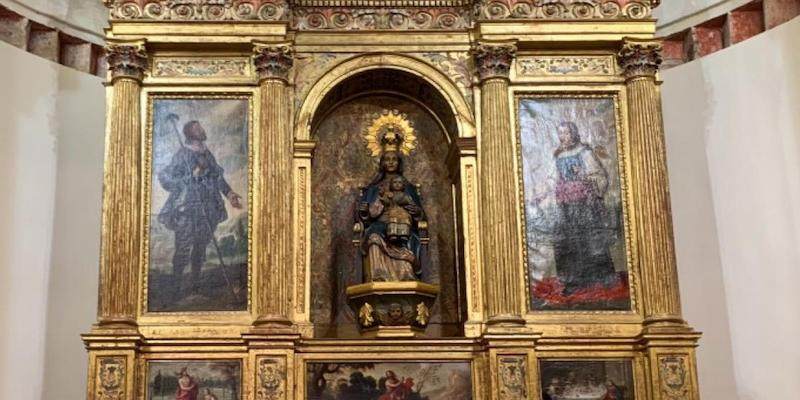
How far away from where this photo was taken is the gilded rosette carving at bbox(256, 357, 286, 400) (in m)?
13.1

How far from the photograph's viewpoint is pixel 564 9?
14.8 meters

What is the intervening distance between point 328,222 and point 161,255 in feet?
8.04

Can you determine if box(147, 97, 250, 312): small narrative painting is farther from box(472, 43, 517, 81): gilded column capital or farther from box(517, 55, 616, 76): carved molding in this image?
box(517, 55, 616, 76): carved molding

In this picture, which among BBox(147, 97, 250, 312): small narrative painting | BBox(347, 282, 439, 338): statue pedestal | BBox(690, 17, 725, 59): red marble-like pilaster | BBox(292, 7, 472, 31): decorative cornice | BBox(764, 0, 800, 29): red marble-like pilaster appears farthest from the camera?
BBox(690, 17, 725, 59): red marble-like pilaster

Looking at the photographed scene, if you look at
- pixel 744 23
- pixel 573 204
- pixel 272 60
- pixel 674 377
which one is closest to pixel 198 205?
pixel 272 60

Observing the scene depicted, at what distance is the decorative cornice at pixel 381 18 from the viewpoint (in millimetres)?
14914

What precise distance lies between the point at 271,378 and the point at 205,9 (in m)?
5.02

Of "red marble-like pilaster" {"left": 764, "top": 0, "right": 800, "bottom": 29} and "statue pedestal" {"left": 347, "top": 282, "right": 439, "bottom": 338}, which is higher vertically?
"red marble-like pilaster" {"left": 764, "top": 0, "right": 800, "bottom": 29}

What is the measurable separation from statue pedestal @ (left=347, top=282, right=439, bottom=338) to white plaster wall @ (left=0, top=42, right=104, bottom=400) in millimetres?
4153

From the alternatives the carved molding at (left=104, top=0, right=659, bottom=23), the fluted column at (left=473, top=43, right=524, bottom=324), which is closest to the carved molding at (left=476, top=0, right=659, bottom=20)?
the carved molding at (left=104, top=0, right=659, bottom=23)

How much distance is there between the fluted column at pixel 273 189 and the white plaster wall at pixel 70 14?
367 cm

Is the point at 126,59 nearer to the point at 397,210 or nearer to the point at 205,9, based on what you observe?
the point at 205,9

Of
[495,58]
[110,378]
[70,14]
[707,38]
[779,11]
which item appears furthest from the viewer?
[707,38]

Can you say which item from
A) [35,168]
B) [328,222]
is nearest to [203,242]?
[328,222]
